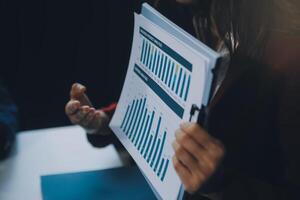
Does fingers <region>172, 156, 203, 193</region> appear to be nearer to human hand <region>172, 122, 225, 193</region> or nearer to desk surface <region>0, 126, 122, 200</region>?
human hand <region>172, 122, 225, 193</region>

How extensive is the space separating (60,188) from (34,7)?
2.36 ft

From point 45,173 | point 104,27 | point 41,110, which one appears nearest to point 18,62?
point 41,110

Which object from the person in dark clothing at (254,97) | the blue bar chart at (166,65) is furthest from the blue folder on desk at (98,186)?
the blue bar chart at (166,65)

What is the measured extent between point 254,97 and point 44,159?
0.44 meters

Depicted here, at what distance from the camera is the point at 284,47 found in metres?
0.89

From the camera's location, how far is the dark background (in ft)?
4.70

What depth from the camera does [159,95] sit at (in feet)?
2.53

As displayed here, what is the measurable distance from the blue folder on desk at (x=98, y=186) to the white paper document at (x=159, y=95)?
0.28 feet

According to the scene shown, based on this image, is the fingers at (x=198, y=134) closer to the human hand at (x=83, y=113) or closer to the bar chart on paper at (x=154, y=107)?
the bar chart on paper at (x=154, y=107)

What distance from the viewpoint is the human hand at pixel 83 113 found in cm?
91

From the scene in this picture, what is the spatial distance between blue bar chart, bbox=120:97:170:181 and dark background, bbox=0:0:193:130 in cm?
54

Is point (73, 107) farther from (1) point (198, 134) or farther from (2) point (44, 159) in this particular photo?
(1) point (198, 134)

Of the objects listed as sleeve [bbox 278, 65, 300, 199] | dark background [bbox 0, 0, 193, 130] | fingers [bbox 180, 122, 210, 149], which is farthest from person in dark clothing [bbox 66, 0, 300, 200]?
dark background [bbox 0, 0, 193, 130]

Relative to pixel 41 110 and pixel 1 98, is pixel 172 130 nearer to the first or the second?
pixel 1 98
